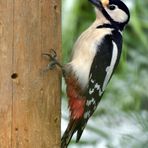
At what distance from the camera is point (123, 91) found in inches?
220

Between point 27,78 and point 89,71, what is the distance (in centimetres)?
51

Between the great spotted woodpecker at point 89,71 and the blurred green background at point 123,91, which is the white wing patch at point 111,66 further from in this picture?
the blurred green background at point 123,91

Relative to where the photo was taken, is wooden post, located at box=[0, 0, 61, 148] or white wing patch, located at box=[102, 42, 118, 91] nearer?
wooden post, located at box=[0, 0, 61, 148]

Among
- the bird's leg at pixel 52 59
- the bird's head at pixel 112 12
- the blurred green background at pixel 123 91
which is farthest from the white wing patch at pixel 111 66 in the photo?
the blurred green background at pixel 123 91

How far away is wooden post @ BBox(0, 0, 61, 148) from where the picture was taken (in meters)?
3.74

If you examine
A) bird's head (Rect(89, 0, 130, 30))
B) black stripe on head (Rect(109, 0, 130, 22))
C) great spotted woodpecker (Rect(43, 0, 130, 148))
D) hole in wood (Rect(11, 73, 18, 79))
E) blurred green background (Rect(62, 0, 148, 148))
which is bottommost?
blurred green background (Rect(62, 0, 148, 148))

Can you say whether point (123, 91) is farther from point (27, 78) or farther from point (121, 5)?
point (27, 78)

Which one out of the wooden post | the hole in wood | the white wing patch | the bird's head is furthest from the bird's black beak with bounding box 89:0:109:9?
the hole in wood

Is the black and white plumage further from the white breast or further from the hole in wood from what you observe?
the hole in wood

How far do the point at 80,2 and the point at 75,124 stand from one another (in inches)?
70.0

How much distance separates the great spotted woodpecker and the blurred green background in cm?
55

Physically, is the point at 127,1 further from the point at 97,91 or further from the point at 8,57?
the point at 8,57

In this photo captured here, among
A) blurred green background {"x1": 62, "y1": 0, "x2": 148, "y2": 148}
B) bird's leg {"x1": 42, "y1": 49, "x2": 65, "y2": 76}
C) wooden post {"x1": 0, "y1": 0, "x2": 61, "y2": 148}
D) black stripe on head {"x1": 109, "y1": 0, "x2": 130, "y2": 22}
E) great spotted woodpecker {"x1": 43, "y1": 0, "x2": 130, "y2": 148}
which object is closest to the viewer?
wooden post {"x1": 0, "y1": 0, "x2": 61, "y2": 148}

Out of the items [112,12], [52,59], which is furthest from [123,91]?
[52,59]
